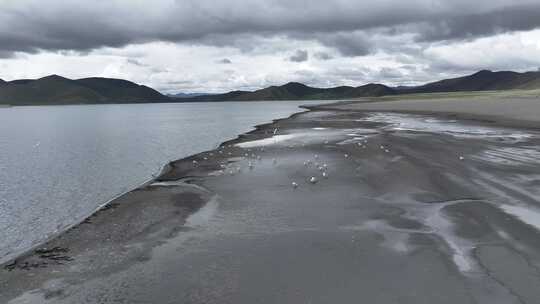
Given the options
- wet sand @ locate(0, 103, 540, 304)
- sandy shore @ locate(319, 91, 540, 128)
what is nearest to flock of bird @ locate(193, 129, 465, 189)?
wet sand @ locate(0, 103, 540, 304)

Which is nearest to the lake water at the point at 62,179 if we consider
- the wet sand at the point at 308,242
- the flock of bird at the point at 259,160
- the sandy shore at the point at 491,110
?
the wet sand at the point at 308,242

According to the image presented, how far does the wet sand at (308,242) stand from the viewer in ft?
36.6

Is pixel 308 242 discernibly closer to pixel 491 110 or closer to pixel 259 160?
pixel 259 160

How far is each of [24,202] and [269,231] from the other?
14.5 meters

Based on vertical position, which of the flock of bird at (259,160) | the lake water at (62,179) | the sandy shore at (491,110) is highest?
the sandy shore at (491,110)

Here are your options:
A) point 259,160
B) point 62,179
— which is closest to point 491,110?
point 259,160

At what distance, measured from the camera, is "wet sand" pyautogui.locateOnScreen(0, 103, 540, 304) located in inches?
440

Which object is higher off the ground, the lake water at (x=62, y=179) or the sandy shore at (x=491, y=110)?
the sandy shore at (x=491, y=110)

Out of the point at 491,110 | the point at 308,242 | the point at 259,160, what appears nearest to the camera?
the point at 308,242

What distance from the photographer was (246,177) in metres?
27.3

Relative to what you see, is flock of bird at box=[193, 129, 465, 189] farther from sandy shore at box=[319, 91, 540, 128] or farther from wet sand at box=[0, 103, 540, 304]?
sandy shore at box=[319, 91, 540, 128]

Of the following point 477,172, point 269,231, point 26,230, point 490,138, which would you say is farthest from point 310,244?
point 490,138

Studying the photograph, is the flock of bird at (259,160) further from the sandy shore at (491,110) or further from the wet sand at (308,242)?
the sandy shore at (491,110)

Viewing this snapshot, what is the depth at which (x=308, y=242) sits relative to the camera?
1494 centimetres
